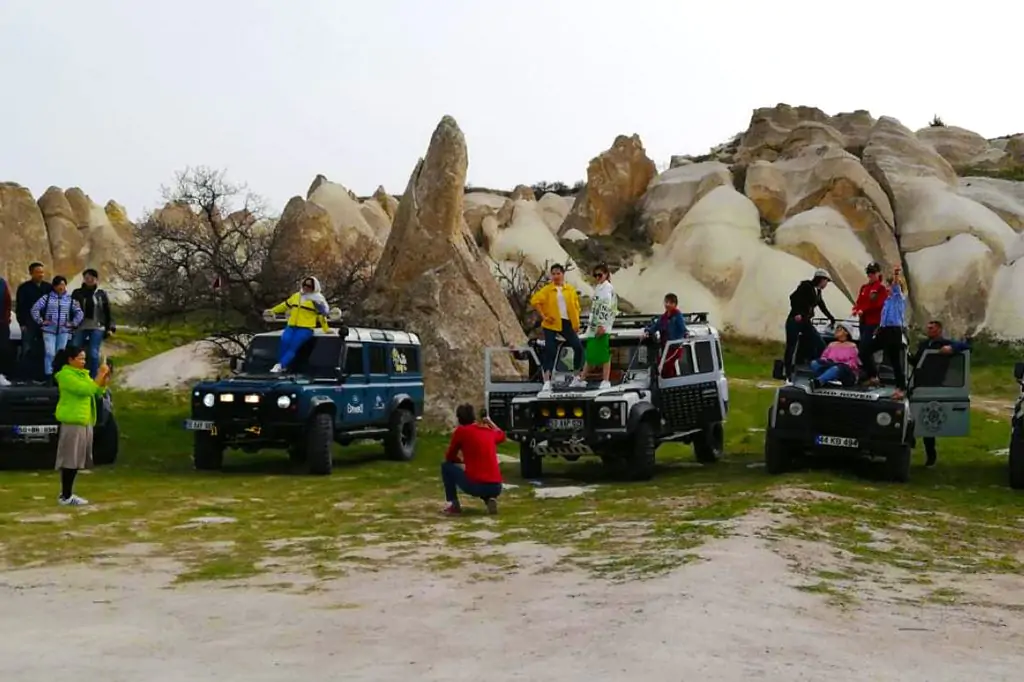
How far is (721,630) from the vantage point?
645 cm

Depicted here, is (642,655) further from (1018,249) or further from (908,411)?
(1018,249)

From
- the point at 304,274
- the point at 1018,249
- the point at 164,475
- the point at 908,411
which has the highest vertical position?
the point at 1018,249

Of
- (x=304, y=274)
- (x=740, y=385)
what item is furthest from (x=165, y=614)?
(x=740, y=385)

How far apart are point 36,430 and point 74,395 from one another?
15.5 feet

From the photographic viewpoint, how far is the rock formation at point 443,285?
24.1 meters

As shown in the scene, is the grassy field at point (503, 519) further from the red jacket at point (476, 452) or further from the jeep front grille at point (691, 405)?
the jeep front grille at point (691, 405)

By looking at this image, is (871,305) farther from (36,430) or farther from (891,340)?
(36,430)

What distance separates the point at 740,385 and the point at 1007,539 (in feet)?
74.1

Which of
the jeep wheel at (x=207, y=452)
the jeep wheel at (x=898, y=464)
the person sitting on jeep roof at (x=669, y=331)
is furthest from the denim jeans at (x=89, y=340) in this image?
the jeep wheel at (x=898, y=464)

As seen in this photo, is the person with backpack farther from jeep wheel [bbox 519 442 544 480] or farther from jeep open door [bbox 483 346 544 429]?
jeep wheel [bbox 519 442 544 480]

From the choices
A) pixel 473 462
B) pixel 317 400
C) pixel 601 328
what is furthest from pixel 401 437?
pixel 473 462

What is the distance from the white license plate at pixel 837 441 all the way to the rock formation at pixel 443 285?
980 cm

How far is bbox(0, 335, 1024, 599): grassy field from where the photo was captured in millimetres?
9500

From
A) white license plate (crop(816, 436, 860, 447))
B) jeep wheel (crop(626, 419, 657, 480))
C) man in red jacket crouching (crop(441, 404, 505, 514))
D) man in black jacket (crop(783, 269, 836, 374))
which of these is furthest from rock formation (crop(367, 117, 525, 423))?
man in red jacket crouching (crop(441, 404, 505, 514))
